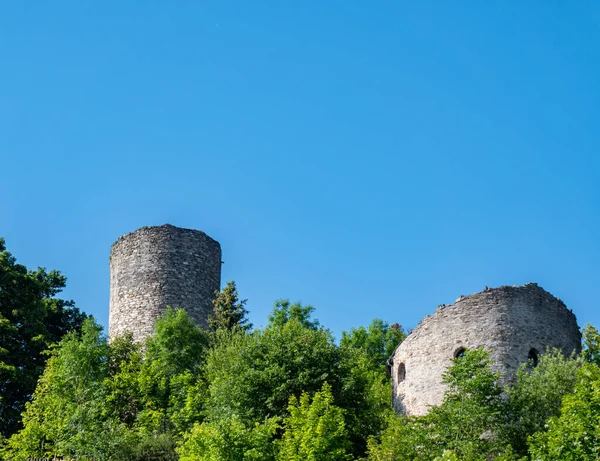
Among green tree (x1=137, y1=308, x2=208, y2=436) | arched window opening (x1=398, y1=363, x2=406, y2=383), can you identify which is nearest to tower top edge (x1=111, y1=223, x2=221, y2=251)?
green tree (x1=137, y1=308, x2=208, y2=436)

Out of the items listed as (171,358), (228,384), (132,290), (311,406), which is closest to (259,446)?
(311,406)

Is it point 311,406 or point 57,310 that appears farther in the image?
point 57,310

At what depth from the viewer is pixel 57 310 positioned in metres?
42.2

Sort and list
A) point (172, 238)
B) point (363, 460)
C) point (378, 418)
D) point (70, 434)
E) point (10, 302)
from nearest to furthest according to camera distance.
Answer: point (363, 460) → point (378, 418) → point (70, 434) → point (10, 302) → point (172, 238)

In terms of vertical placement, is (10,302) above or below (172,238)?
below

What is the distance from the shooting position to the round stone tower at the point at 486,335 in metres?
28.4

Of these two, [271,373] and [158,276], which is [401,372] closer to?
[271,373]

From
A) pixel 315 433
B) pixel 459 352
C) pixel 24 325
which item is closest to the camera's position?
pixel 315 433

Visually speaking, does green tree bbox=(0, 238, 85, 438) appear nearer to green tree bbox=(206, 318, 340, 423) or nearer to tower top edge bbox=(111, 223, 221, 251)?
tower top edge bbox=(111, 223, 221, 251)

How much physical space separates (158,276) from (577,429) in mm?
23111

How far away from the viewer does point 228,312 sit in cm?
3994

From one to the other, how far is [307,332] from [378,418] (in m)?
4.15

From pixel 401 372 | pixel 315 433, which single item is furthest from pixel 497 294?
pixel 315 433

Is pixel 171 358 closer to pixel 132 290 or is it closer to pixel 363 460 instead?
pixel 132 290
